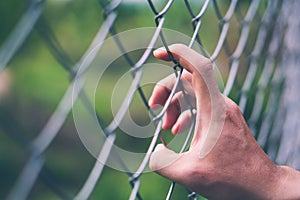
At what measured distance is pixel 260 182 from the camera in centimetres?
83

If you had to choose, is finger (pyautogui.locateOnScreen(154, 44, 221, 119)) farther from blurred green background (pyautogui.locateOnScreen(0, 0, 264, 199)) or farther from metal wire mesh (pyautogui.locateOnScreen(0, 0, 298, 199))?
blurred green background (pyautogui.locateOnScreen(0, 0, 264, 199))

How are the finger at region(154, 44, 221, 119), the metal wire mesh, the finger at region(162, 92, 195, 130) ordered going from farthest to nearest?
the finger at region(162, 92, 195, 130), the finger at region(154, 44, 221, 119), the metal wire mesh

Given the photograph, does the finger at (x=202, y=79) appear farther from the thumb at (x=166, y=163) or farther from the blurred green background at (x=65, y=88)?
the blurred green background at (x=65, y=88)

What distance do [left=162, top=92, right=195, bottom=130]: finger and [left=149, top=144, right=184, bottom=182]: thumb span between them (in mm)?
94

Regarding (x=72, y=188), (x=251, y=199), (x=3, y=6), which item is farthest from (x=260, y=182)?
(x=3, y=6)

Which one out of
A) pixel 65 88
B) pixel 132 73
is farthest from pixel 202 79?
pixel 65 88

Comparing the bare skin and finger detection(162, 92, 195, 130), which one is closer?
the bare skin

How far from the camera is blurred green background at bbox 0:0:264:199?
3.16 m

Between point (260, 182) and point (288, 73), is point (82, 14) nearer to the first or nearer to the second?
point (288, 73)

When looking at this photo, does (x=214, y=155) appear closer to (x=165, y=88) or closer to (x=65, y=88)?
(x=165, y=88)

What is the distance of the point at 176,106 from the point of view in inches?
35.0

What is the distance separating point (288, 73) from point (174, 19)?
245 centimetres

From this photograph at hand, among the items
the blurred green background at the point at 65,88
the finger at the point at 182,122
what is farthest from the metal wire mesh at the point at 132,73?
the blurred green background at the point at 65,88

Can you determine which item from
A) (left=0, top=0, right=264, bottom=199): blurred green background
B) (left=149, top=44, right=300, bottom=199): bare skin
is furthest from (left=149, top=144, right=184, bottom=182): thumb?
(left=0, top=0, right=264, bottom=199): blurred green background
